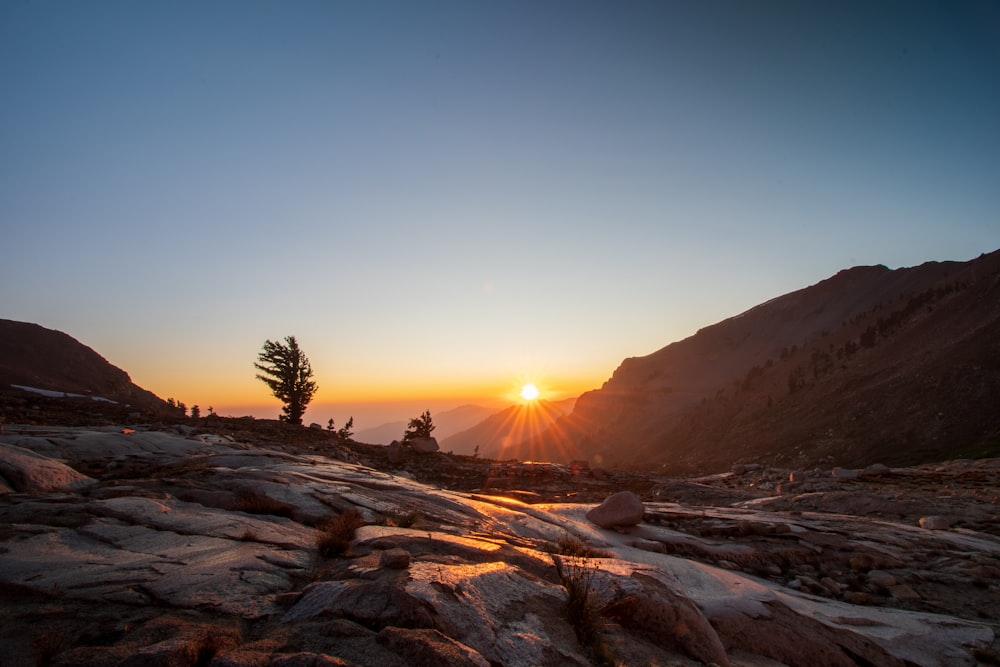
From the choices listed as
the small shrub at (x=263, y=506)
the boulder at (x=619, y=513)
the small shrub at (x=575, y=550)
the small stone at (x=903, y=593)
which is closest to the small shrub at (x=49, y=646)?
the small shrub at (x=263, y=506)

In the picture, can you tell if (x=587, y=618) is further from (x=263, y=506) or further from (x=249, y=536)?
(x=263, y=506)

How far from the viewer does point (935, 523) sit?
487 inches

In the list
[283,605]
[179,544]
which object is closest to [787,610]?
[283,605]

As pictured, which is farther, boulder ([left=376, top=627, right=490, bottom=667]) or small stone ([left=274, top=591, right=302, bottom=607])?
small stone ([left=274, top=591, right=302, bottom=607])

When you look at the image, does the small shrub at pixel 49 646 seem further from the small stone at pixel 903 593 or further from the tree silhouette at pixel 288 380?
the tree silhouette at pixel 288 380

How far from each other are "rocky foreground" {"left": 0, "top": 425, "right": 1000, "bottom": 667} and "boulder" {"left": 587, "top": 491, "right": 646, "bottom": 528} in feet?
0.72

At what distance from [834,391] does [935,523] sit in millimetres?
46717

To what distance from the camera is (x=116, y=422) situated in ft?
60.8

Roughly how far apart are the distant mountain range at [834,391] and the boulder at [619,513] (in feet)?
104

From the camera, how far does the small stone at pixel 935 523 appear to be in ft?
40.2

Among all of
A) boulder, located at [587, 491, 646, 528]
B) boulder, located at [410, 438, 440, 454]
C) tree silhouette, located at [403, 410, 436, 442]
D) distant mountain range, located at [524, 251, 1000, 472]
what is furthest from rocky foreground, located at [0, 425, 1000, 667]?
distant mountain range, located at [524, 251, 1000, 472]

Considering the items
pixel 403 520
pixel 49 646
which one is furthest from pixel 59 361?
pixel 49 646

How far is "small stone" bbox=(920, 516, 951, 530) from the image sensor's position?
40.2 ft

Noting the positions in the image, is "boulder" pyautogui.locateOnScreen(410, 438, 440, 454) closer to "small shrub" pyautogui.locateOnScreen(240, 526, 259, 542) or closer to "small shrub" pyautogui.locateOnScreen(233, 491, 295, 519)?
"small shrub" pyautogui.locateOnScreen(233, 491, 295, 519)
